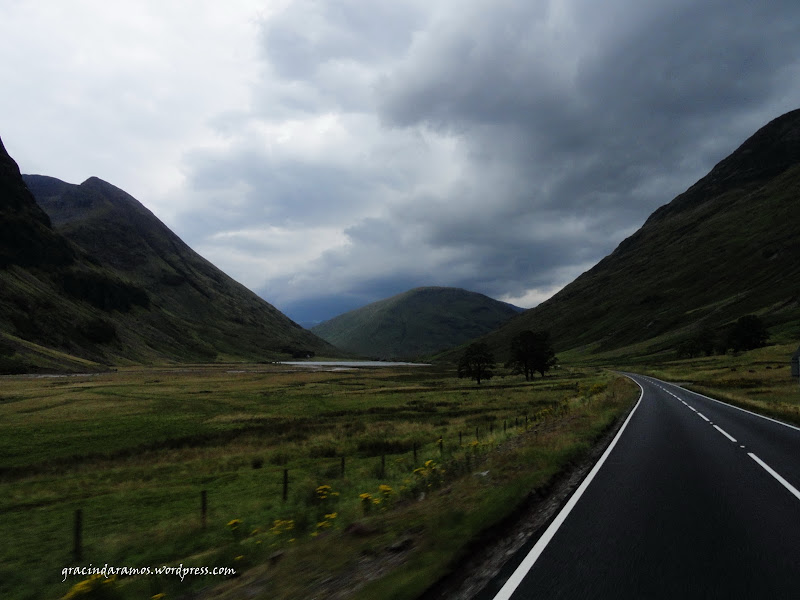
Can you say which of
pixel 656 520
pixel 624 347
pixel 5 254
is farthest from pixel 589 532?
pixel 5 254

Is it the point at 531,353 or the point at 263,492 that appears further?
the point at 531,353

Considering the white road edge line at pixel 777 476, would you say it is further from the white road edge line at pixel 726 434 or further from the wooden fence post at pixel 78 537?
the wooden fence post at pixel 78 537


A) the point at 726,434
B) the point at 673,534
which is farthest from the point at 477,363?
the point at 673,534

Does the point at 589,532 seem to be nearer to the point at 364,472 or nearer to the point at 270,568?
the point at 270,568

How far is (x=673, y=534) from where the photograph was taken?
27.6 feet

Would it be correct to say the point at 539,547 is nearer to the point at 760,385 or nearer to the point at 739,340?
the point at 760,385

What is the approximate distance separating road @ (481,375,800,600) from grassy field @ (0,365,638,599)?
1326 millimetres

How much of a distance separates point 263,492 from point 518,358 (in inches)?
4055

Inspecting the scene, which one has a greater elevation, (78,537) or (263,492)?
(78,537)

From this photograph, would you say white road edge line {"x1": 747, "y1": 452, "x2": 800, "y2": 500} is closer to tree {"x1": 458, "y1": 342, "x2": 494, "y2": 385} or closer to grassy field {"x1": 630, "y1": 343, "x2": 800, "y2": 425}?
grassy field {"x1": 630, "y1": 343, "x2": 800, "y2": 425}

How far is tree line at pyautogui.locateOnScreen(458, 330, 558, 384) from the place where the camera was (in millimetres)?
108188

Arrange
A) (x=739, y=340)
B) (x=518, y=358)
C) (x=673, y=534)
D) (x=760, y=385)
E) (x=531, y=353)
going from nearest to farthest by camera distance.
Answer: (x=673, y=534) < (x=760, y=385) < (x=531, y=353) < (x=518, y=358) < (x=739, y=340)

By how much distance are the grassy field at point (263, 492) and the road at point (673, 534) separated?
1.33 metres

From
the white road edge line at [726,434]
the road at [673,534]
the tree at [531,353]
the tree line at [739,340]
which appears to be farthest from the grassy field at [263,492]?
the tree line at [739,340]
